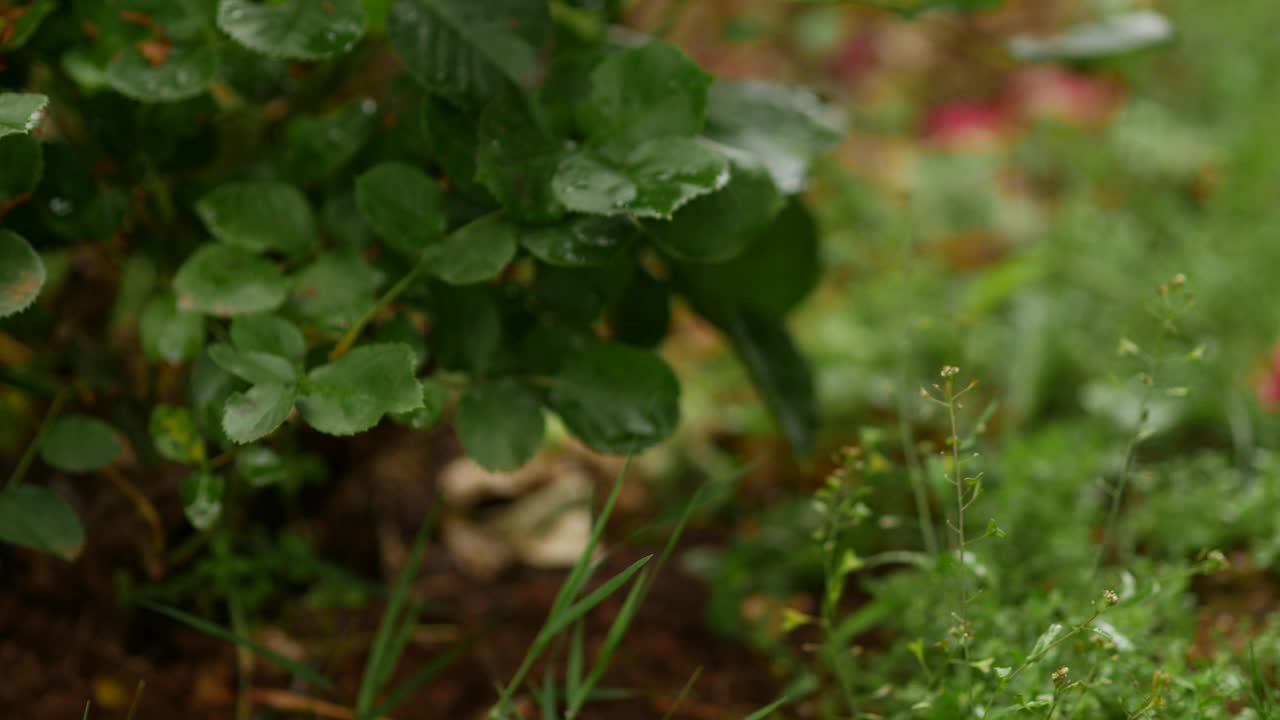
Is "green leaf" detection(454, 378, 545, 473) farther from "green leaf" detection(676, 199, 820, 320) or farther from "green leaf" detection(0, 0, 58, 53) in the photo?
"green leaf" detection(0, 0, 58, 53)

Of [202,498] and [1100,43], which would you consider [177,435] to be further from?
[1100,43]

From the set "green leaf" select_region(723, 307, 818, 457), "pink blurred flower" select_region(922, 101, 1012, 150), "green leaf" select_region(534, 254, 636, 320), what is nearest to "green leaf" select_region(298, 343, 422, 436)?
"green leaf" select_region(534, 254, 636, 320)

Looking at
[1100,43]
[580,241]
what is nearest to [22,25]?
[580,241]

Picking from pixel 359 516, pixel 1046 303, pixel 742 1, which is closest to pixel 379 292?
pixel 359 516

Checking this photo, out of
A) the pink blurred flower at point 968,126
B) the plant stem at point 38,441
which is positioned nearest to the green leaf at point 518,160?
the plant stem at point 38,441

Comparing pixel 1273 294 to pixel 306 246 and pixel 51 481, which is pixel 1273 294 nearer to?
pixel 306 246

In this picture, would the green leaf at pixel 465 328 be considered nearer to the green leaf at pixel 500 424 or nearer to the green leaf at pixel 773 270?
the green leaf at pixel 500 424
